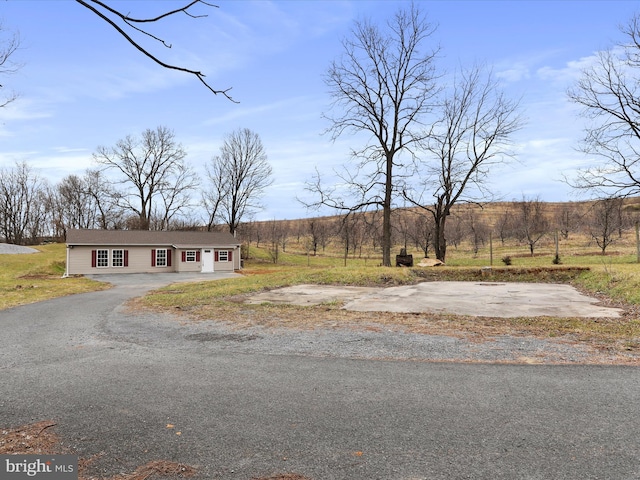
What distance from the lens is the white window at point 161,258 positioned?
108ft

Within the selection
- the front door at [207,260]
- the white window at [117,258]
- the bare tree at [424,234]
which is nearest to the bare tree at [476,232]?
the bare tree at [424,234]

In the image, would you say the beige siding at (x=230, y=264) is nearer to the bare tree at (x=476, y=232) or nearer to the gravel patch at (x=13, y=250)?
the gravel patch at (x=13, y=250)

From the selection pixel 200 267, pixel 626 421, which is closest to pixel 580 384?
pixel 626 421

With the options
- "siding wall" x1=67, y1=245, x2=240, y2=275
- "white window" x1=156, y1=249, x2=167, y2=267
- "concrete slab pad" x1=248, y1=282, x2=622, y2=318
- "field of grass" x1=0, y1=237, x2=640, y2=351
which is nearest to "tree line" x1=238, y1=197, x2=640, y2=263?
"siding wall" x1=67, y1=245, x2=240, y2=275

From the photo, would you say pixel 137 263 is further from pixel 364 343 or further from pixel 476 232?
pixel 476 232

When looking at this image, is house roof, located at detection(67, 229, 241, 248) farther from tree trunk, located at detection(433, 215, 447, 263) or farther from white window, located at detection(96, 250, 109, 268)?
tree trunk, located at detection(433, 215, 447, 263)

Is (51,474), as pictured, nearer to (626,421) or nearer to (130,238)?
(626,421)

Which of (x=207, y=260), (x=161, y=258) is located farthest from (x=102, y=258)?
(x=207, y=260)

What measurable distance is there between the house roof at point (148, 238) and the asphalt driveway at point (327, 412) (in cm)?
2754

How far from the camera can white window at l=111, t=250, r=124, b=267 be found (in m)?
31.1

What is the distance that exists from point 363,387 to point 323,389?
1.47 ft

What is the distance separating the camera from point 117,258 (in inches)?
1230

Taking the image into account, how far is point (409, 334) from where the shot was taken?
7.13 m

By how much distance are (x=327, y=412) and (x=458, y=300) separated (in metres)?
9.28
